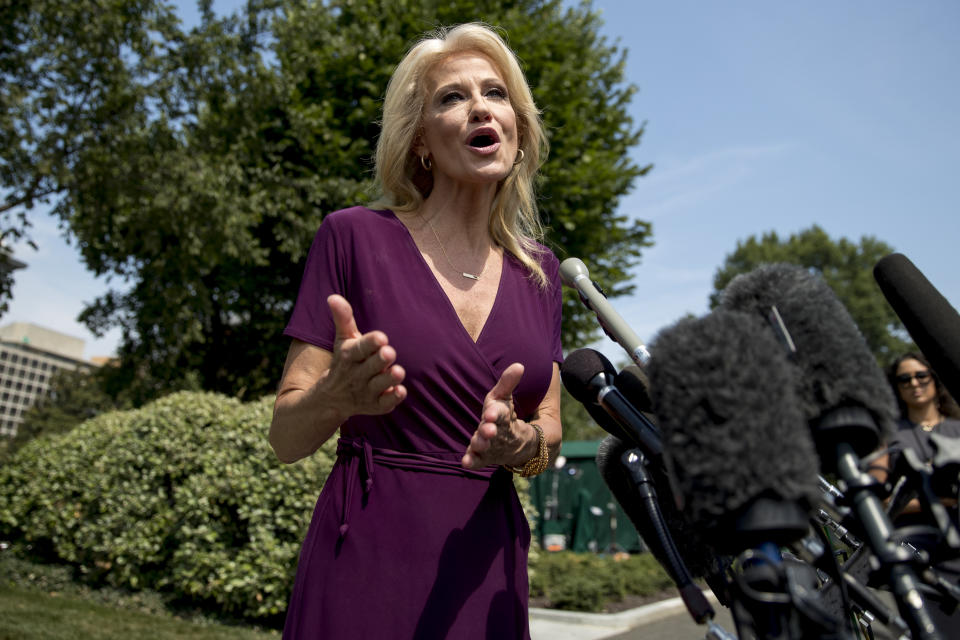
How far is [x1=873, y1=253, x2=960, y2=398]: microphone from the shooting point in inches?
49.2

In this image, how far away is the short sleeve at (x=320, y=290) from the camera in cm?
184

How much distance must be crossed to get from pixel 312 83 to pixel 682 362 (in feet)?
51.5

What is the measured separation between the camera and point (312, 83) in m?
15.5

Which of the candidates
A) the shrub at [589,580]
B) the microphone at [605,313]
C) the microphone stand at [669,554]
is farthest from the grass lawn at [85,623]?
the microphone stand at [669,554]

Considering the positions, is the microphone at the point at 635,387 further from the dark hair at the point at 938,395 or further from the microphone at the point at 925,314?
the dark hair at the point at 938,395

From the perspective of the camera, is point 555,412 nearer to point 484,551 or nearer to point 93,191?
point 484,551

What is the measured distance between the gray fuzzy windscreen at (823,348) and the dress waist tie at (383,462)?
2.88 feet

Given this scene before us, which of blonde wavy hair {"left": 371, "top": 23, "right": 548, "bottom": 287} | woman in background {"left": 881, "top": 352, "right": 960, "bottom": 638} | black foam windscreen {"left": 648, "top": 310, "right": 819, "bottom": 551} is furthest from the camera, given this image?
blonde wavy hair {"left": 371, "top": 23, "right": 548, "bottom": 287}

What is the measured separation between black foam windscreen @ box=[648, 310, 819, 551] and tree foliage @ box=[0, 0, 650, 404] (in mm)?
9645

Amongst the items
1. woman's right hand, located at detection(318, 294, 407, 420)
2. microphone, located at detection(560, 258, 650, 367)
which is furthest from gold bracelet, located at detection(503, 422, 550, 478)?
woman's right hand, located at detection(318, 294, 407, 420)

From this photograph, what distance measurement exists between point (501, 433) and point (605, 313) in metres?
0.35

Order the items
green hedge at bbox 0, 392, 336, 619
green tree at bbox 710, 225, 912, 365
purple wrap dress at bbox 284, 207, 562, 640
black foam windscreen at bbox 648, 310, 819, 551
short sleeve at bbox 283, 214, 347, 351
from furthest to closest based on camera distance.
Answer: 1. green tree at bbox 710, 225, 912, 365
2. green hedge at bbox 0, 392, 336, 619
3. short sleeve at bbox 283, 214, 347, 351
4. purple wrap dress at bbox 284, 207, 562, 640
5. black foam windscreen at bbox 648, 310, 819, 551

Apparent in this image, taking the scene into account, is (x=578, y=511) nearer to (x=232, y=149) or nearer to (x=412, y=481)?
(x=232, y=149)

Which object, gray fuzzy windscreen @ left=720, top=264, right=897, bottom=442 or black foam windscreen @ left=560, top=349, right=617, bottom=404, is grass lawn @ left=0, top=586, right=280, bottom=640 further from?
gray fuzzy windscreen @ left=720, top=264, right=897, bottom=442
